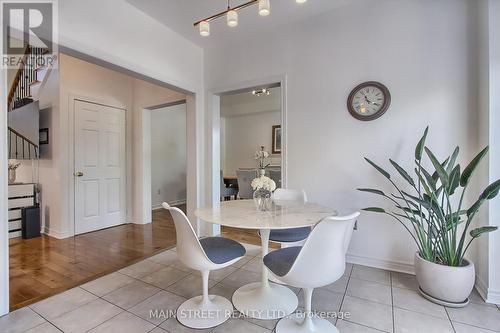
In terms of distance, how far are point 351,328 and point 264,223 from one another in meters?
0.92

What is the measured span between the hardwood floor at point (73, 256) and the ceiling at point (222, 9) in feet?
9.09

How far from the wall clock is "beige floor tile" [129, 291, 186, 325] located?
2.40 metres

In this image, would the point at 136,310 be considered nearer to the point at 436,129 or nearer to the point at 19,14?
the point at 19,14

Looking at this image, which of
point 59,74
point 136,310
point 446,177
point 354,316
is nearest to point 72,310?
point 136,310

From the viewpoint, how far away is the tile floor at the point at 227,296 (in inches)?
63.1

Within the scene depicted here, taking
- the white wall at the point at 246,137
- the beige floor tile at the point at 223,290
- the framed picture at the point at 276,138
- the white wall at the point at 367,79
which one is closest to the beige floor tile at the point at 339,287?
the white wall at the point at 367,79

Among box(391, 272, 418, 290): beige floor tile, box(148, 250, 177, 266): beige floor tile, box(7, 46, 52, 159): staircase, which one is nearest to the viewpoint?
box(391, 272, 418, 290): beige floor tile

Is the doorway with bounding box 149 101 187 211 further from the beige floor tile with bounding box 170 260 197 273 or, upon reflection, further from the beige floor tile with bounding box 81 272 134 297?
the beige floor tile with bounding box 81 272 134 297

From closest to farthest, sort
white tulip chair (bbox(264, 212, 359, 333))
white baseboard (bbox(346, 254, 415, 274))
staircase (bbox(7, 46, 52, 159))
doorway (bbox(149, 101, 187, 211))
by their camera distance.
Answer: white tulip chair (bbox(264, 212, 359, 333)) < white baseboard (bbox(346, 254, 415, 274)) < staircase (bbox(7, 46, 52, 159)) < doorway (bbox(149, 101, 187, 211))

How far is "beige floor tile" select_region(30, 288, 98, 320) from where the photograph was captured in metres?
1.77

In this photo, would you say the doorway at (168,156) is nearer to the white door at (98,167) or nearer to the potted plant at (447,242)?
the white door at (98,167)

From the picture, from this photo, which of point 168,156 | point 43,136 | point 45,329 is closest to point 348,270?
point 45,329

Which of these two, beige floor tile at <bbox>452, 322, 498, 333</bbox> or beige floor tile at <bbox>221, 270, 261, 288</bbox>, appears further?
beige floor tile at <bbox>221, 270, 261, 288</bbox>

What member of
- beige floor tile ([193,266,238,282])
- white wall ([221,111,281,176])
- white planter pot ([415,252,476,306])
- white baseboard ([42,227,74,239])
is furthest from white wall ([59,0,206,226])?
white wall ([221,111,281,176])
